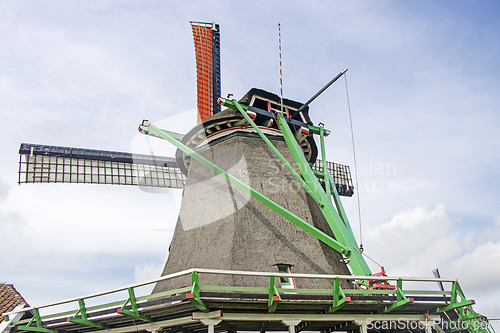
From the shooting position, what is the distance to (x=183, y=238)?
967 centimetres

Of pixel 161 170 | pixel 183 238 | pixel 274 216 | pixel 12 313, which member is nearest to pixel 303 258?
pixel 274 216

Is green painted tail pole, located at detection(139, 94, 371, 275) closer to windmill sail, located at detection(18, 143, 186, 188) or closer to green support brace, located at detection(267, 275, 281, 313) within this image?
green support brace, located at detection(267, 275, 281, 313)

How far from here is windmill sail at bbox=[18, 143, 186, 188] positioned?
13625mm

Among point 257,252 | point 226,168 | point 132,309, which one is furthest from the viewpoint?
point 226,168

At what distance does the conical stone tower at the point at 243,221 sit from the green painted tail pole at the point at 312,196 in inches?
16.5

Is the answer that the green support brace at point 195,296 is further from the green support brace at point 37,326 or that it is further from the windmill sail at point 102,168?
the windmill sail at point 102,168

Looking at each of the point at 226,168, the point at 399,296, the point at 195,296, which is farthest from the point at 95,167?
the point at 399,296

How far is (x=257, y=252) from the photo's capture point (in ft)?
26.8

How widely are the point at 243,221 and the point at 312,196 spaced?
186cm

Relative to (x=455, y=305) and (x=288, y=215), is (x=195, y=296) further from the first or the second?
(x=455, y=305)

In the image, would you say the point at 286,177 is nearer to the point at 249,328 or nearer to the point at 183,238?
the point at 183,238

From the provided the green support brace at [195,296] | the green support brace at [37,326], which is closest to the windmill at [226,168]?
the green support brace at [195,296]

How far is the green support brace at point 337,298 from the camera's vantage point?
21.2ft

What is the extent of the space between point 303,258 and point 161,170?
930 centimetres
